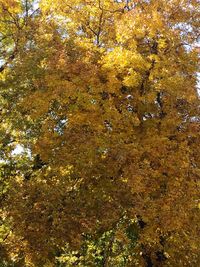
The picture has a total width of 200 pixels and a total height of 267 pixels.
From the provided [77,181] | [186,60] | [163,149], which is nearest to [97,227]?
[77,181]

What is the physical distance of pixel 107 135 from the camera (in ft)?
38.9

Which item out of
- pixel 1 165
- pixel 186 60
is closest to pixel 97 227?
pixel 1 165

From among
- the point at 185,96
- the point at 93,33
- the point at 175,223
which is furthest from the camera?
the point at 93,33

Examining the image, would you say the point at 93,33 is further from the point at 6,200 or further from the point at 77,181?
the point at 6,200

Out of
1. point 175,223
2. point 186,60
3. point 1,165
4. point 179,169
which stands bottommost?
point 175,223

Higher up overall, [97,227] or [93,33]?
[93,33]

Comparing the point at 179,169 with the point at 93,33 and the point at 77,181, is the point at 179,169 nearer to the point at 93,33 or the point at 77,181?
the point at 77,181

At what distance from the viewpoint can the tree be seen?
37.3ft

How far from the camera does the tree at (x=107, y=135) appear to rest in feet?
37.3

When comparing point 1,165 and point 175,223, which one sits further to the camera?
point 1,165

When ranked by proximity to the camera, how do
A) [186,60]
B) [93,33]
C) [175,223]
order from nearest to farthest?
1. [175,223]
2. [186,60]
3. [93,33]

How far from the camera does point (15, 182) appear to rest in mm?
12359

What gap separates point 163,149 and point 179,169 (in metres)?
0.80

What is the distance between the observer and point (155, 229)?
1221 centimetres
